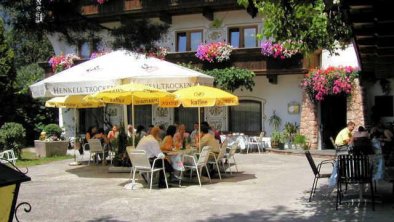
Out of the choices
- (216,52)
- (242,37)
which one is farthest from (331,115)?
(216,52)

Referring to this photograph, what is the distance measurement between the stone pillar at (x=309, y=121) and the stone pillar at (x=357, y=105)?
4.90 feet

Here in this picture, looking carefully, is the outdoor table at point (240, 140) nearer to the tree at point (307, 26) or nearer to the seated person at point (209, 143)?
the seated person at point (209, 143)

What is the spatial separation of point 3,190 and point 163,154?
7.26 meters

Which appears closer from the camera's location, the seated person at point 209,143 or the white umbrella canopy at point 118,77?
the seated person at point 209,143

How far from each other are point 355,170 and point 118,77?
6615 millimetres

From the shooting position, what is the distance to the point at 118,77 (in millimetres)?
13031

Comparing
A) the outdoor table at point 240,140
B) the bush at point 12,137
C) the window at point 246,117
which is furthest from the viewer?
the window at point 246,117

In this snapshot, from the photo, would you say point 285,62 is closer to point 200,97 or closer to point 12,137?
point 200,97

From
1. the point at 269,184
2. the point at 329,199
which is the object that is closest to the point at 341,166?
the point at 329,199

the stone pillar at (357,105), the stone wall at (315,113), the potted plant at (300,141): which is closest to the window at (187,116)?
the stone wall at (315,113)

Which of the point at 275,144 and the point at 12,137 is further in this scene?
the point at 275,144

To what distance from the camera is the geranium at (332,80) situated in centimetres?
1992

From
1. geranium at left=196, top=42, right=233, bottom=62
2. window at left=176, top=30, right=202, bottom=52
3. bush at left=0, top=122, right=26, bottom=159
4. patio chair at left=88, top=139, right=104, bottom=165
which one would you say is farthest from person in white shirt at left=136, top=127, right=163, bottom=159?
window at left=176, top=30, right=202, bottom=52

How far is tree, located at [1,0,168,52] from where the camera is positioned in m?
5.70
